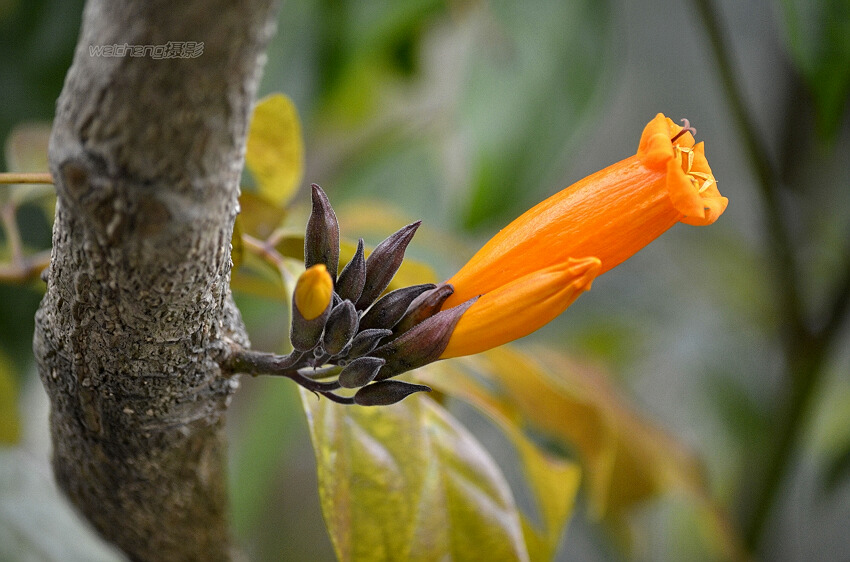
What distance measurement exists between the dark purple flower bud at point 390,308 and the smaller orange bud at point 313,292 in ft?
0.10

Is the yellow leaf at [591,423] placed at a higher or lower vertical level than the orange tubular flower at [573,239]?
lower

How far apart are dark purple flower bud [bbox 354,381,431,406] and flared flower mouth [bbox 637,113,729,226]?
109 millimetres

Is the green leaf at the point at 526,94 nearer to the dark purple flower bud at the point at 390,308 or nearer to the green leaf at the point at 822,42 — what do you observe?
the green leaf at the point at 822,42

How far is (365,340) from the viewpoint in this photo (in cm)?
23

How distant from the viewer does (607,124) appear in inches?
56.2

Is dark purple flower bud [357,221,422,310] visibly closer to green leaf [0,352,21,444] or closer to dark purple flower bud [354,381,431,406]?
dark purple flower bud [354,381,431,406]

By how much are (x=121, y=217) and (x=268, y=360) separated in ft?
0.25

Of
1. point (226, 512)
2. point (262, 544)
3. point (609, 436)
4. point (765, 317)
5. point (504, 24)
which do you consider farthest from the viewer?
point (262, 544)

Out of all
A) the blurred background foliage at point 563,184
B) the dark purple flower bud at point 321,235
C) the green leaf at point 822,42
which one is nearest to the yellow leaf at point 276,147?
the blurred background foliage at point 563,184

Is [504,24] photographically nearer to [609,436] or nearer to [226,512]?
[609,436]

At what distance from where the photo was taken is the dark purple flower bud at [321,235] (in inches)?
9.1

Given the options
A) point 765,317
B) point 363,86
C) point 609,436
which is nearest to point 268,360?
point 609,436

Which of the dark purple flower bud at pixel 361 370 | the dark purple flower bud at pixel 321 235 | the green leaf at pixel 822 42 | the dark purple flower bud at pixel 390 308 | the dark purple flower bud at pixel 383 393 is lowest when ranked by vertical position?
the dark purple flower bud at pixel 383 393

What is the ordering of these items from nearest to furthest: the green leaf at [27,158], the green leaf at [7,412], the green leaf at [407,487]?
the green leaf at [407,487]
the green leaf at [27,158]
the green leaf at [7,412]
